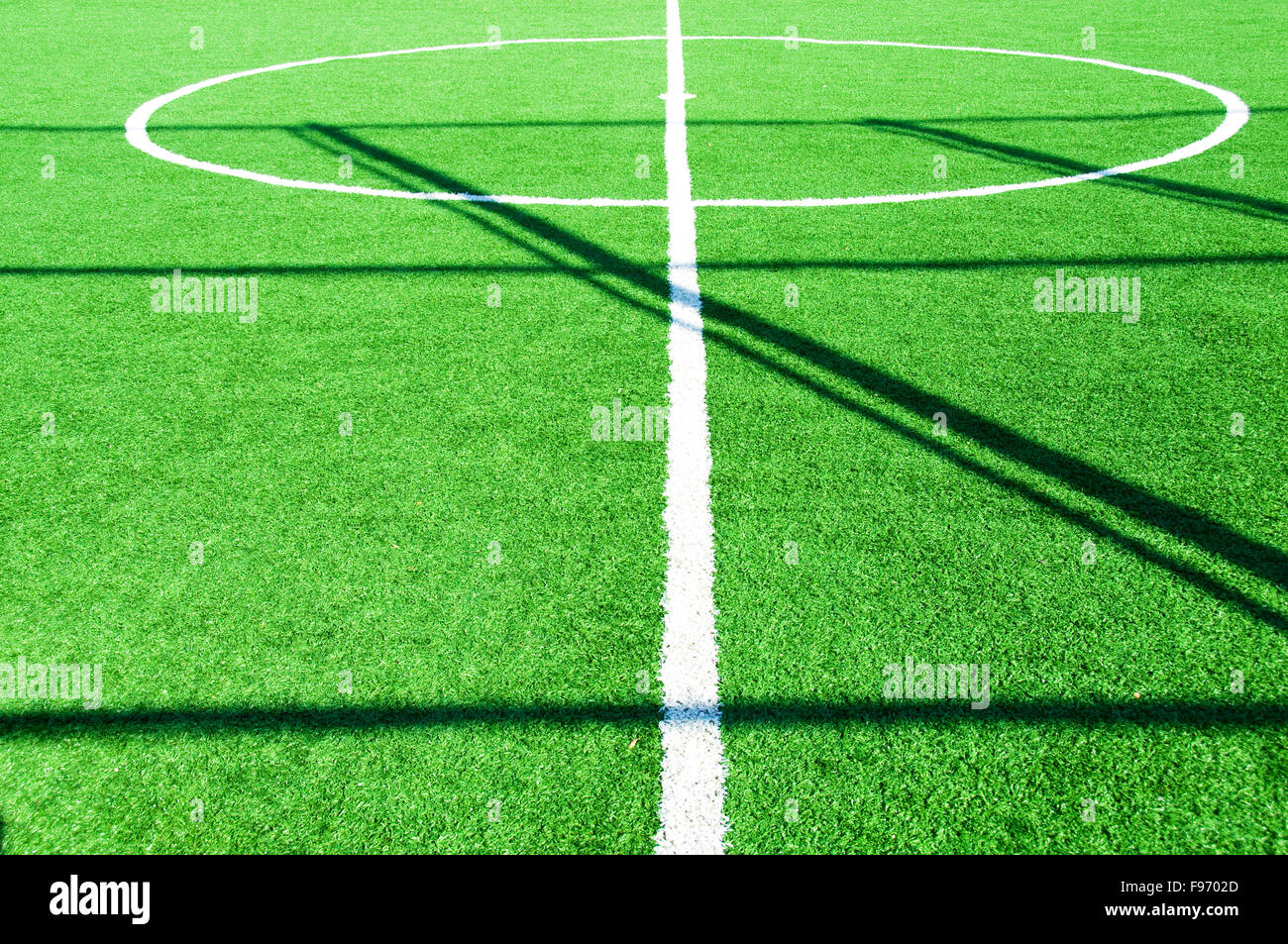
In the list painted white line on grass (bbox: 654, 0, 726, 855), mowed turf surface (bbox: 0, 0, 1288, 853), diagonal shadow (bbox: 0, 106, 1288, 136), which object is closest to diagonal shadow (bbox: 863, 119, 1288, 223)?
mowed turf surface (bbox: 0, 0, 1288, 853)

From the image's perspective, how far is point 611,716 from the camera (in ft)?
9.21

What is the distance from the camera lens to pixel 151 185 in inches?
283

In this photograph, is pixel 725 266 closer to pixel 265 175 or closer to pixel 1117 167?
pixel 1117 167

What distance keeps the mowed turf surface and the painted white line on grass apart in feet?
0.18

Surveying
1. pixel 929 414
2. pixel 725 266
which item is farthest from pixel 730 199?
pixel 929 414

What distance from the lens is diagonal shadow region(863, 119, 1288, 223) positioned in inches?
256

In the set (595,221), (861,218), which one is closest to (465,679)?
(595,221)

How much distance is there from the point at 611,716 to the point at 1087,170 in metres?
6.07

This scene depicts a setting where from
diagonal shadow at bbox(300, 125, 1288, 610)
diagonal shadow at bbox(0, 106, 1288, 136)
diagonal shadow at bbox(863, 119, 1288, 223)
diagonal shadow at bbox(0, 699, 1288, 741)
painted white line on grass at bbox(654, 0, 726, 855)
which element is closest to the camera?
painted white line on grass at bbox(654, 0, 726, 855)

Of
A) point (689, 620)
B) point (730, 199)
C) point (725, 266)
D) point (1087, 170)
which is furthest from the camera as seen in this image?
point (1087, 170)

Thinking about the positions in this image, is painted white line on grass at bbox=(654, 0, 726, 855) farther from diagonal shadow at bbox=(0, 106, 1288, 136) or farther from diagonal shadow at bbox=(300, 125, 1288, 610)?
diagonal shadow at bbox=(0, 106, 1288, 136)
